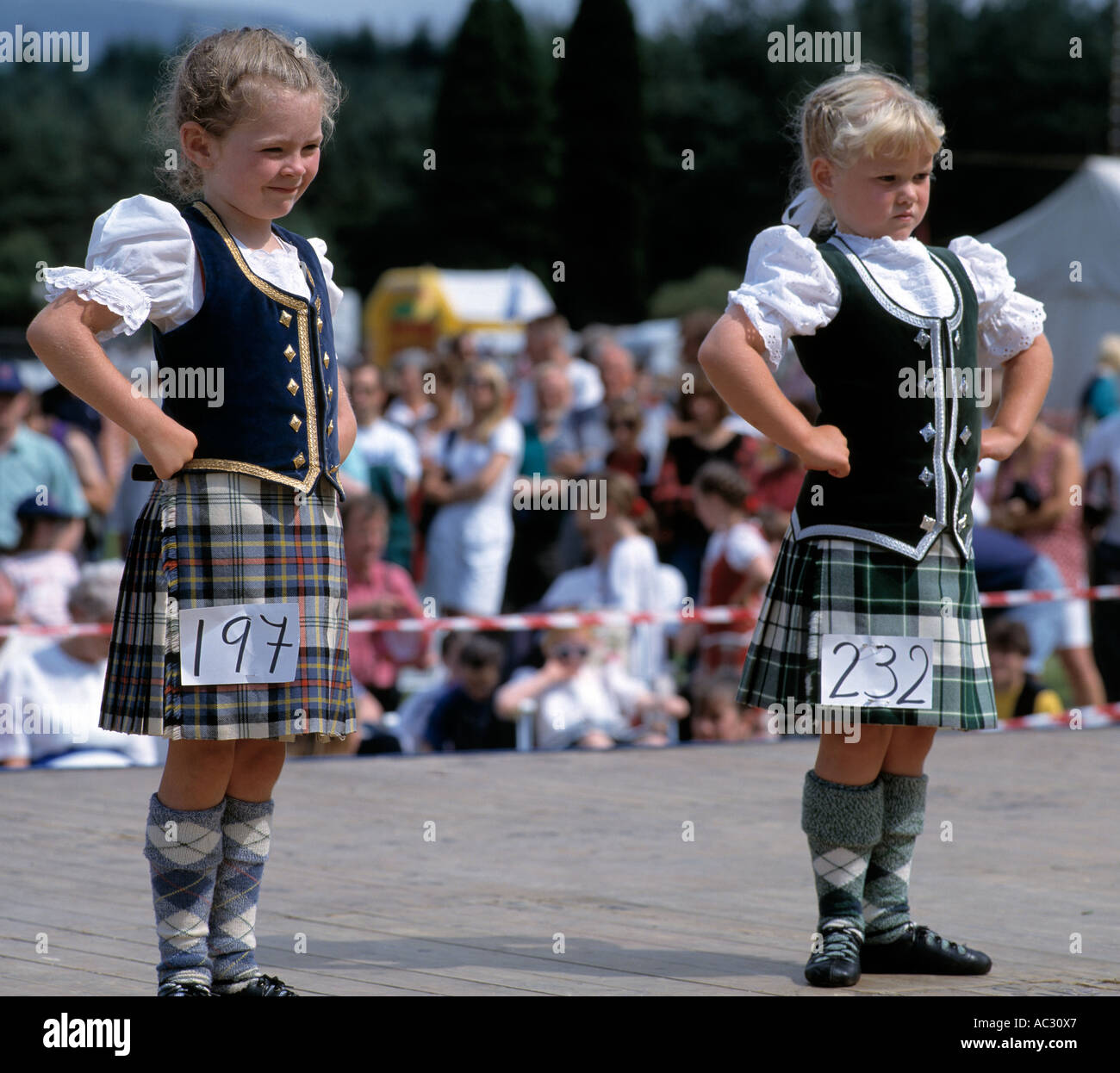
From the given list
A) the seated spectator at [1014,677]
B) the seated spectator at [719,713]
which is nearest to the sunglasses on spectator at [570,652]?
the seated spectator at [719,713]

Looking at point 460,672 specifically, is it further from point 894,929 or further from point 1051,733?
point 894,929

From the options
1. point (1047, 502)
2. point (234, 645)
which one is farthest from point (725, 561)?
point (234, 645)

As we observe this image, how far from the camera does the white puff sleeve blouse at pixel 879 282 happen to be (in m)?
3.25

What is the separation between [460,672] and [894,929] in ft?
12.0

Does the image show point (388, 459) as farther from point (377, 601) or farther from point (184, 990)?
point (184, 990)

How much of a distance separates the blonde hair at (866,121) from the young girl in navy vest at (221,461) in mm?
927

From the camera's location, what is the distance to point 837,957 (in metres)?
3.31

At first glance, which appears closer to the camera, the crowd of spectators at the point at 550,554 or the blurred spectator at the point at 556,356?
the crowd of spectators at the point at 550,554

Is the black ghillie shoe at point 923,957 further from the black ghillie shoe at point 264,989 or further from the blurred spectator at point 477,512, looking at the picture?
the blurred spectator at point 477,512

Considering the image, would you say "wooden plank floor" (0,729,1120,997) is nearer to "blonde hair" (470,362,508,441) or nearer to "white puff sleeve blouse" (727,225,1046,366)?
"white puff sleeve blouse" (727,225,1046,366)

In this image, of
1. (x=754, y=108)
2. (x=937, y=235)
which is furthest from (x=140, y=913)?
(x=754, y=108)

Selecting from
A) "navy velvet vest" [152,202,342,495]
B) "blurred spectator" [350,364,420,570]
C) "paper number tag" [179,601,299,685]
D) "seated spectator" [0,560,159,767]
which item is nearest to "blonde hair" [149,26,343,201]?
"navy velvet vest" [152,202,342,495]

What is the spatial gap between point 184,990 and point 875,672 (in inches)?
52.0

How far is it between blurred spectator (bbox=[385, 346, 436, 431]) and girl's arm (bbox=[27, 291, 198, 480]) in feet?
26.0
